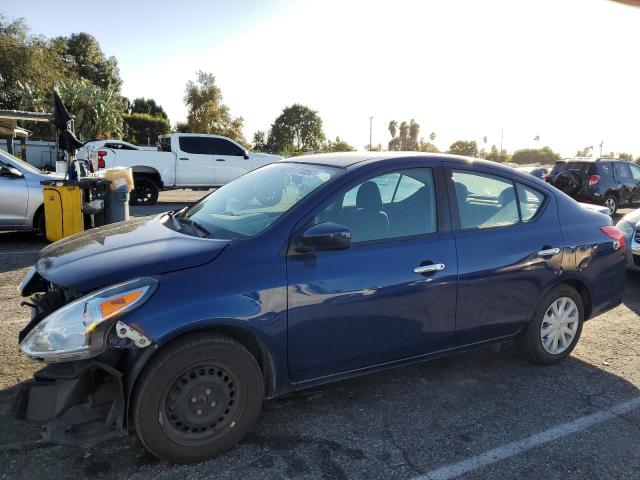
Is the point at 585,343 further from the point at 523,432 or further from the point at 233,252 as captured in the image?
the point at 233,252

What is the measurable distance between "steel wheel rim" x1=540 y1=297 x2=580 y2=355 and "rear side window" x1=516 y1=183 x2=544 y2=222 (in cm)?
71

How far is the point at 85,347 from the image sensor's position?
2.39 m

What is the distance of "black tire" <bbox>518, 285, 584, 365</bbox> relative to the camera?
382cm

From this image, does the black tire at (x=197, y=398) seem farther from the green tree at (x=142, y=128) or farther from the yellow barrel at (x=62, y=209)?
the green tree at (x=142, y=128)

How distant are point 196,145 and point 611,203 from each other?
11483 mm

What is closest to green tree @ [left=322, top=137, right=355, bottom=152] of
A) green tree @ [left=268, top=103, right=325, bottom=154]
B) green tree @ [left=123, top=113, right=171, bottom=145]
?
green tree @ [left=268, top=103, right=325, bottom=154]

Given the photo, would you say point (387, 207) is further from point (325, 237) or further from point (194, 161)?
point (194, 161)

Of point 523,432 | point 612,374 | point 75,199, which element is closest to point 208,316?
point 523,432

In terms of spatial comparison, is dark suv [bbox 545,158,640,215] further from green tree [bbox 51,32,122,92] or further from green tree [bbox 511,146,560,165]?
green tree [bbox 511,146,560,165]

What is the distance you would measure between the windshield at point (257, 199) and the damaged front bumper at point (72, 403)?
3.35ft

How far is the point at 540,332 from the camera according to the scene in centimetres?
385

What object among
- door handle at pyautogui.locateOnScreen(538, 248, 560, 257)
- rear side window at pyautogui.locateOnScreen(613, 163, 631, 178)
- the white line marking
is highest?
rear side window at pyautogui.locateOnScreen(613, 163, 631, 178)

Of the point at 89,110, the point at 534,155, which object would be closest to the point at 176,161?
the point at 89,110

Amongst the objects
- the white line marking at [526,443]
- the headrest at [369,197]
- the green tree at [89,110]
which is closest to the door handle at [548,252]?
the white line marking at [526,443]
